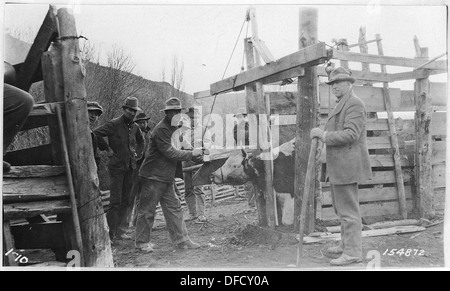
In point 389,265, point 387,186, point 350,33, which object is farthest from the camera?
point 387,186

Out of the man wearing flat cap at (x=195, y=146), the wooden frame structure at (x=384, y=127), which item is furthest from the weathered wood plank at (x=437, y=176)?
the man wearing flat cap at (x=195, y=146)

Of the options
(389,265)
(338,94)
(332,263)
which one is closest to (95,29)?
(338,94)

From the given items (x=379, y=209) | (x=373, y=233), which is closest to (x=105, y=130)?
(x=373, y=233)

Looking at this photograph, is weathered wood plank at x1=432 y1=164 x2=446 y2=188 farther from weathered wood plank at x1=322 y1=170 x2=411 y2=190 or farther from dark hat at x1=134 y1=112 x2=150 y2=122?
dark hat at x1=134 y1=112 x2=150 y2=122

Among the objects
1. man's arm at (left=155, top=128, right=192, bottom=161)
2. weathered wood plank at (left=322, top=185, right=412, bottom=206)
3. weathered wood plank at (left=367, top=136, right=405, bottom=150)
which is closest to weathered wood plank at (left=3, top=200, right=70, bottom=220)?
man's arm at (left=155, top=128, right=192, bottom=161)

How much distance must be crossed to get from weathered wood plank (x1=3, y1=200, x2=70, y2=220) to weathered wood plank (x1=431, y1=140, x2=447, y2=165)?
5.40 meters

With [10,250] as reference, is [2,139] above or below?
above

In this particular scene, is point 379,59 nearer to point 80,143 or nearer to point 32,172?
point 80,143

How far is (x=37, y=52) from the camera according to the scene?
4.07 metres

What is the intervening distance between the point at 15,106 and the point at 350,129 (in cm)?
320

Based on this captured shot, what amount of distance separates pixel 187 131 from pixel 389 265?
2940 mm

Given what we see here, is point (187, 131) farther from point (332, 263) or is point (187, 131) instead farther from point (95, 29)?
point (332, 263)

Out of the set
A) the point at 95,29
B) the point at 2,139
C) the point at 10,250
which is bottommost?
the point at 10,250
